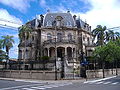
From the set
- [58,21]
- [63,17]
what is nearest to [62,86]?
[58,21]

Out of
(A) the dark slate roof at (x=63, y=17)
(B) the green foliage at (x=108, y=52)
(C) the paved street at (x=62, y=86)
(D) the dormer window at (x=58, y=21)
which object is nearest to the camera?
(C) the paved street at (x=62, y=86)

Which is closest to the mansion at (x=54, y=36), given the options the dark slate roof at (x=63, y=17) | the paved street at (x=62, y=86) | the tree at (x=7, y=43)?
the dark slate roof at (x=63, y=17)

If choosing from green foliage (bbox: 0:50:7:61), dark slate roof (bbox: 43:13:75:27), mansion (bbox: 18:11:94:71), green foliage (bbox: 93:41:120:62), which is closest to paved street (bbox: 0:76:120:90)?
green foliage (bbox: 93:41:120:62)

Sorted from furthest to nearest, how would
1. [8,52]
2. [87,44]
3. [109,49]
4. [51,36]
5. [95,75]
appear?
[87,44], [51,36], [8,52], [109,49], [95,75]

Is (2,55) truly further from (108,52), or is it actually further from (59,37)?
(108,52)

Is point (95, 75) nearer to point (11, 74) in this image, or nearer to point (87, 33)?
point (11, 74)

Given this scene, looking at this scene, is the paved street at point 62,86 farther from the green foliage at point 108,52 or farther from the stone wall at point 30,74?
the green foliage at point 108,52

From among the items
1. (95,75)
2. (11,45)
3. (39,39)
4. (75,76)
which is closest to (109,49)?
(95,75)

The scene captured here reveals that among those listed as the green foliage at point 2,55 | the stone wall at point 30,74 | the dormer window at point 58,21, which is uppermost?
the dormer window at point 58,21

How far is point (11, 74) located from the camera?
37.3 metres

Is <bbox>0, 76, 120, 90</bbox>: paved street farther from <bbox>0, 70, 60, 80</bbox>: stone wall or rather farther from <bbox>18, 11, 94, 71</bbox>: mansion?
<bbox>18, 11, 94, 71</bbox>: mansion

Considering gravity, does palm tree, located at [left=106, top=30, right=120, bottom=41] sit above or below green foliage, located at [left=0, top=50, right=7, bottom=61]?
above

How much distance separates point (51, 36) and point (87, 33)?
12.7m

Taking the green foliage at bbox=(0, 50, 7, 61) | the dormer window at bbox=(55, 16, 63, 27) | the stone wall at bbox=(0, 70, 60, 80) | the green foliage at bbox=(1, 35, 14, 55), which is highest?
the dormer window at bbox=(55, 16, 63, 27)
